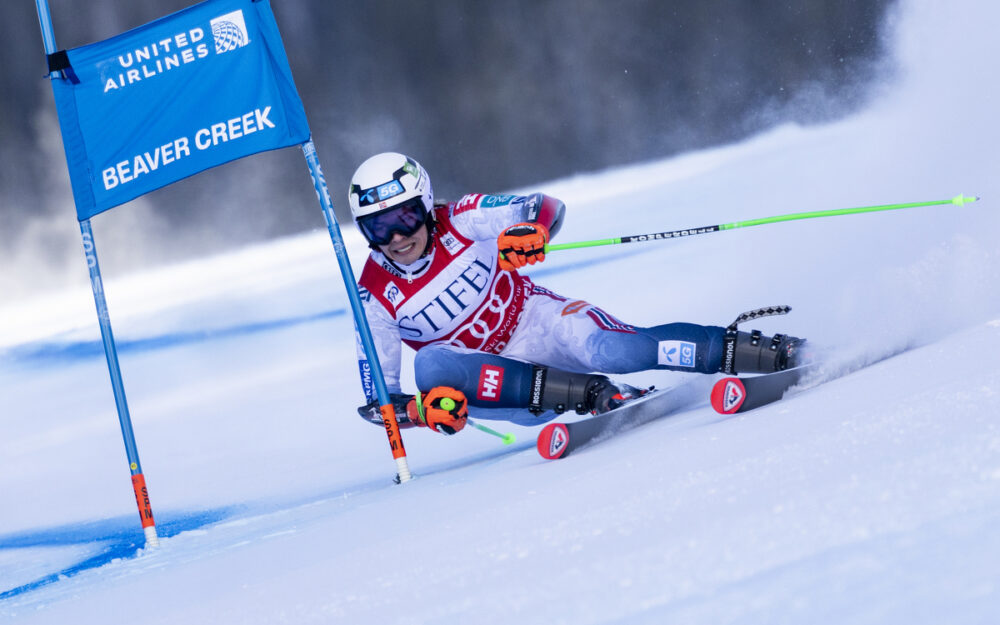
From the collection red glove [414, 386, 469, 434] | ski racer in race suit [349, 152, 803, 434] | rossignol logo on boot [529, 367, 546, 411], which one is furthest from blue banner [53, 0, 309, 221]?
rossignol logo on boot [529, 367, 546, 411]

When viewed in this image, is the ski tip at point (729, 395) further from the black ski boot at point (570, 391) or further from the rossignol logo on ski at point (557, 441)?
the black ski boot at point (570, 391)

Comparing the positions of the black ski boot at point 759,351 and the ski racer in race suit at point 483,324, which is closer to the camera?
the black ski boot at point 759,351

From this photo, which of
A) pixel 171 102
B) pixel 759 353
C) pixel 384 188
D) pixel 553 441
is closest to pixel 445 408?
pixel 553 441

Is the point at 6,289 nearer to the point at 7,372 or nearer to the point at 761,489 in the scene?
the point at 7,372

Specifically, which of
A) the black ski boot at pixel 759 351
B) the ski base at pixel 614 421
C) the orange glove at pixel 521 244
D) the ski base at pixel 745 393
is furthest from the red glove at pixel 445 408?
the ski base at pixel 745 393

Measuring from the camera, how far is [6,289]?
37.5ft

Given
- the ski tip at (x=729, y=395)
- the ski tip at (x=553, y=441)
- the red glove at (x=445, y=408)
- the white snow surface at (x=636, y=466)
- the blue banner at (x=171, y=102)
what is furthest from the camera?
the blue banner at (x=171, y=102)

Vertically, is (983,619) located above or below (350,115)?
below

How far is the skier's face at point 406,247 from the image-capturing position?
3.65 m

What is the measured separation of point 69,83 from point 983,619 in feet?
11.4

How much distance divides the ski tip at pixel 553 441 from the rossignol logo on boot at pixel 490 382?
511 millimetres

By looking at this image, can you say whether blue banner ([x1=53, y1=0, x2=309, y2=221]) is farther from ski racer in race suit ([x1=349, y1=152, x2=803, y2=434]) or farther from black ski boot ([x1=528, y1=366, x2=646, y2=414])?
black ski boot ([x1=528, y1=366, x2=646, y2=414])

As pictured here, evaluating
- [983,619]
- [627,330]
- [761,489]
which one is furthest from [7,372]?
[983,619]

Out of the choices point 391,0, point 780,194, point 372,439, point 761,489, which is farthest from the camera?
point 391,0
